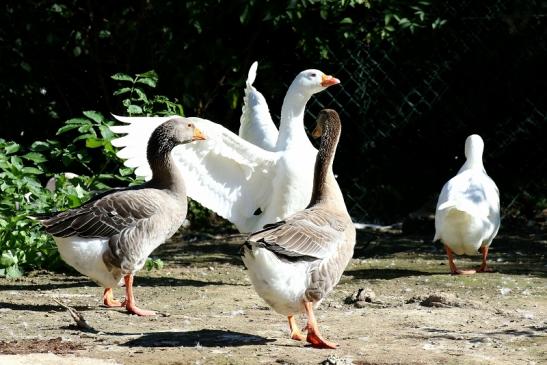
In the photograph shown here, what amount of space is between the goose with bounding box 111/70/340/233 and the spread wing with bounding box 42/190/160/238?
1107mm

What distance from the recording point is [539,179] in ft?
39.0

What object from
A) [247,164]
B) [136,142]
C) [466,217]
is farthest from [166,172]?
[466,217]

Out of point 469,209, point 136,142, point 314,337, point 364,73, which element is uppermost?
point 364,73

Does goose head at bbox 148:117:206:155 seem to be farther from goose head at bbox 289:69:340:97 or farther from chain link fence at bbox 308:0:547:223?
chain link fence at bbox 308:0:547:223

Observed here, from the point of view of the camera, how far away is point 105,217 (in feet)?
22.1

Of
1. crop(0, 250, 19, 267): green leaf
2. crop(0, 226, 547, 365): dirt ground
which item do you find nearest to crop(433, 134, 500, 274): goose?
crop(0, 226, 547, 365): dirt ground

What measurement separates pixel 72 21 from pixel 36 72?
A: 2.40 feet

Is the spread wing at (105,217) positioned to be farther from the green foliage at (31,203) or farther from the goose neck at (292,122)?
the goose neck at (292,122)

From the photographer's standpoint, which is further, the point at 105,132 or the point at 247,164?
the point at 105,132

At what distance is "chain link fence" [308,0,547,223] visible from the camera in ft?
38.5

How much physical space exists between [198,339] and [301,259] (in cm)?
77

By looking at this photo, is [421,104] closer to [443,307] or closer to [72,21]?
[72,21]

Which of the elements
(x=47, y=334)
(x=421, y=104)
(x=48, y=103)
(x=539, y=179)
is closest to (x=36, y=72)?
(x=48, y=103)

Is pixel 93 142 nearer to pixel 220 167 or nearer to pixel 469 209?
pixel 220 167
